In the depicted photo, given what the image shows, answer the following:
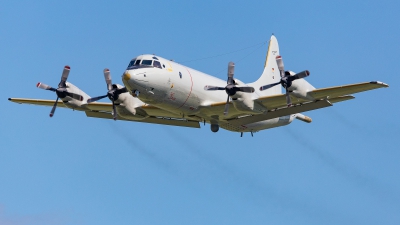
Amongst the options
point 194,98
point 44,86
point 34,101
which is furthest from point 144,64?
point 34,101

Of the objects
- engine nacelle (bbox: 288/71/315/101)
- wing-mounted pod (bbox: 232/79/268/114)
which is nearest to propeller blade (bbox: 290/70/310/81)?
engine nacelle (bbox: 288/71/315/101)

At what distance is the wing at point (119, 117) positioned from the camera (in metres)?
36.5

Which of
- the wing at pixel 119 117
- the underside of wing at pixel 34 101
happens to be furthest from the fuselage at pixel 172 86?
the underside of wing at pixel 34 101

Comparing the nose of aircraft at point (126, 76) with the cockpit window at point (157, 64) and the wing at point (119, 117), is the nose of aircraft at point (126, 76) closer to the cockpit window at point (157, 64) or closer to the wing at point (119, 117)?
the cockpit window at point (157, 64)

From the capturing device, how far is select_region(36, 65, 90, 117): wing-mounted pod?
36.4 metres

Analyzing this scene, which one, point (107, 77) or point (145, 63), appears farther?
point (107, 77)

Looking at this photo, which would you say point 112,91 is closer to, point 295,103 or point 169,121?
point 169,121

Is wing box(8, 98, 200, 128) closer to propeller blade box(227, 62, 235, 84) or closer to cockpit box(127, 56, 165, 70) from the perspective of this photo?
cockpit box(127, 56, 165, 70)

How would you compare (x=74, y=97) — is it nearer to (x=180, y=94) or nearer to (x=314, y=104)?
(x=180, y=94)

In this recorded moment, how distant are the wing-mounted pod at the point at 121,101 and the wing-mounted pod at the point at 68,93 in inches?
29.9

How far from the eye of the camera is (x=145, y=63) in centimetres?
3288

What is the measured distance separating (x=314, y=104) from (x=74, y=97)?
1275cm

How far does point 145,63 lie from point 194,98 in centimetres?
306

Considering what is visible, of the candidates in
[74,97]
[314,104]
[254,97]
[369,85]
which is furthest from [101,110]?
[369,85]
